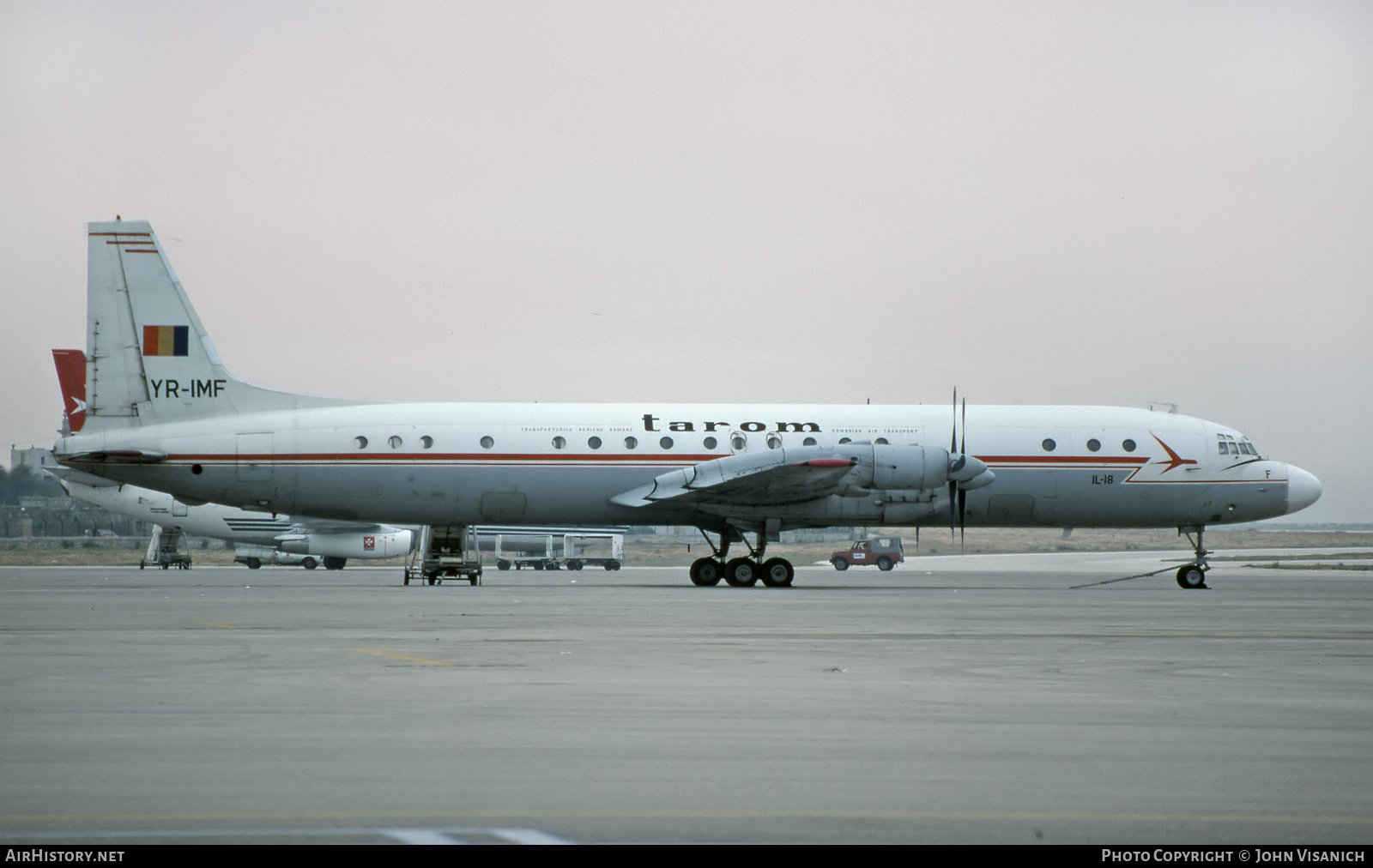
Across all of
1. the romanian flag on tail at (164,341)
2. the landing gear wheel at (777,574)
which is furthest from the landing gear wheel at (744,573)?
the romanian flag on tail at (164,341)

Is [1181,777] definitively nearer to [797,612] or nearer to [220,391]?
[797,612]

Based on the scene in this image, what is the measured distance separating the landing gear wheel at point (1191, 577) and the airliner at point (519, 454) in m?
0.05

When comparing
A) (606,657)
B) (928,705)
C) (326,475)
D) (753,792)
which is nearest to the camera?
(753,792)

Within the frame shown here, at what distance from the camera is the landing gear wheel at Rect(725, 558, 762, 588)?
35562 millimetres

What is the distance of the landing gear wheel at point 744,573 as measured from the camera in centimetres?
3556

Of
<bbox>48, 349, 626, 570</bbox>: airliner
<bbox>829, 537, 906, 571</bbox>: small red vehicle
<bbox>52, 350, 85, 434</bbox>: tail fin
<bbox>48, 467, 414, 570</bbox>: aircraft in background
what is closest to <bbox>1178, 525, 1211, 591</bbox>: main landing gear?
<bbox>48, 349, 626, 570</bbox>: airliner

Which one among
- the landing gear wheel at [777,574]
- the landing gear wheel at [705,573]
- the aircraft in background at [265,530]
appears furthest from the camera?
the aircraft in background at [265,530]

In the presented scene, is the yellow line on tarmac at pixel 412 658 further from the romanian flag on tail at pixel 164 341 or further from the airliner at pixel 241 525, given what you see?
the airliner at pixel 241 525

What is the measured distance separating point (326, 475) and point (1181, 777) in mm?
30082

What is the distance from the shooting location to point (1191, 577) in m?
35.4

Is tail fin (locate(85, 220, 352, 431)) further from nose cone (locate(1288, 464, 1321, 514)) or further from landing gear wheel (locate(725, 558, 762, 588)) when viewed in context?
nose cone (locate(1288, 464, 1321, 514))

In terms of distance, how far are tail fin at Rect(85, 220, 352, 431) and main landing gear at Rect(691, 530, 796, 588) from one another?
11464mm
